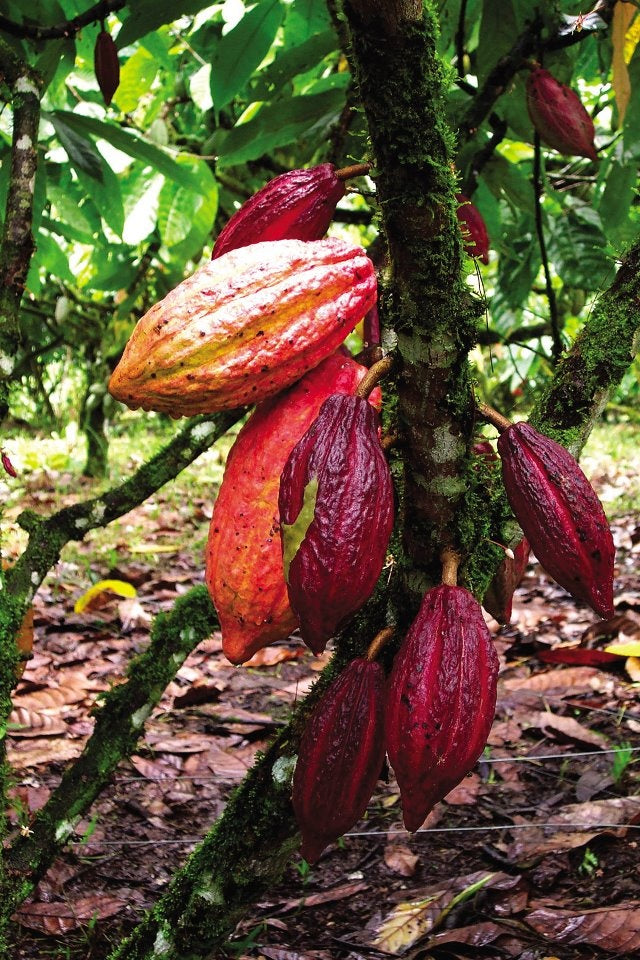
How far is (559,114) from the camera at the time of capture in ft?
4.13

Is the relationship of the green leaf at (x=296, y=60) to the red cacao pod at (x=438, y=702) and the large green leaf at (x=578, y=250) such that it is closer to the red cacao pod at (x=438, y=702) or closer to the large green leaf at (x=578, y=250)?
the large green leaf at (x=578, y=250)

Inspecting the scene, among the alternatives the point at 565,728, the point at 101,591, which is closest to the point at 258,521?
the point at 565,728

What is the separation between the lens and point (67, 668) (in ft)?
8.17

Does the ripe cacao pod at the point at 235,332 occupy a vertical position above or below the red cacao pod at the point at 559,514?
above

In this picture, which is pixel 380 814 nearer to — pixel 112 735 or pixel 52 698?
pixel 112 735

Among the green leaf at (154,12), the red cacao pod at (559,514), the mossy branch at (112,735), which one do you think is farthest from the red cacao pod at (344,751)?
the green leaf at (154,12)

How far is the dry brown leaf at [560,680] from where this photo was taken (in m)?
2.20

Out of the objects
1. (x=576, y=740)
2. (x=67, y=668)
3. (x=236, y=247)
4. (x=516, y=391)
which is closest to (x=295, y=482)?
(x=236, y=247)

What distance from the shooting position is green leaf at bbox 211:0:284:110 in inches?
57.6

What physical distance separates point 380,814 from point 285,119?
1312 millimetres

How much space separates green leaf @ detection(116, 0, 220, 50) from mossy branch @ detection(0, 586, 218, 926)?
82cm

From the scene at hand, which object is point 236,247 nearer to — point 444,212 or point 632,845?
point 444,212

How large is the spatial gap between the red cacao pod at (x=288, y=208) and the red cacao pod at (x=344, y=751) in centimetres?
36

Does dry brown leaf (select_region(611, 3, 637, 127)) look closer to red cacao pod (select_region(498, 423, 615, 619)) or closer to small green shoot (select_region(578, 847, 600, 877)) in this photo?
red cacao pod (select_region(498, 423, 615, 619))
